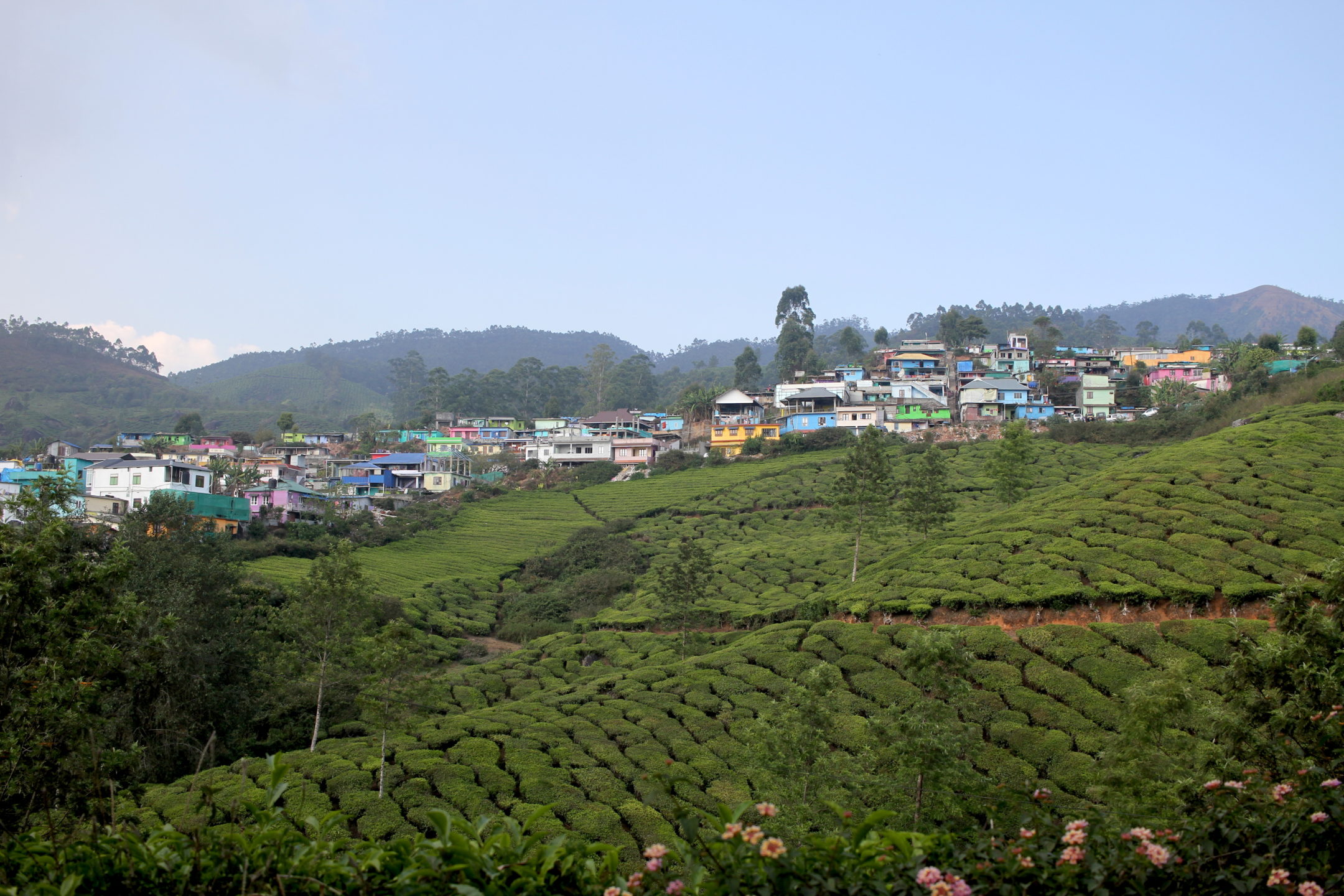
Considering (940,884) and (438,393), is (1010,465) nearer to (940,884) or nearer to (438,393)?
(940,884)

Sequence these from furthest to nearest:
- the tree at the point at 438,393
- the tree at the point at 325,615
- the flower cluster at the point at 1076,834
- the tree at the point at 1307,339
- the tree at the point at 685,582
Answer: the tree at the point at 438,393, the tree at the point at 1307,339, the tree at the point at 685,582, the tree at the point at 325,615, the flower cluster at the point at 1076,834

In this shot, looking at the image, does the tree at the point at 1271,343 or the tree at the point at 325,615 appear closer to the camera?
the tree at the point at 325,615

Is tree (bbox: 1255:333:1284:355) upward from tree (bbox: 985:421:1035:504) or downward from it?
upward

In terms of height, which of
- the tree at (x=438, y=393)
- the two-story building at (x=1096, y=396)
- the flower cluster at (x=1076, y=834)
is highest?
the tree at (x=438, y=393)

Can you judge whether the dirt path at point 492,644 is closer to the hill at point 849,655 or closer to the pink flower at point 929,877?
the hill at point 849,655

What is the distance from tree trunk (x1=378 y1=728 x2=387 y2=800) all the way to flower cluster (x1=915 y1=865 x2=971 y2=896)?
45.9 ft

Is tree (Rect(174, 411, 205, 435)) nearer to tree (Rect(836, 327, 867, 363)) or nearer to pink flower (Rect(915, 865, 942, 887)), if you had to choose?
tree (Rect(836, 327, 867, 363))

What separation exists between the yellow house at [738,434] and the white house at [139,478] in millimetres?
40565

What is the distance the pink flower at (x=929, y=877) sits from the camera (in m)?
3.64

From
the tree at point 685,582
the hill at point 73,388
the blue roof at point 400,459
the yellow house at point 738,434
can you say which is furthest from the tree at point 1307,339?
the hill at point 73,388

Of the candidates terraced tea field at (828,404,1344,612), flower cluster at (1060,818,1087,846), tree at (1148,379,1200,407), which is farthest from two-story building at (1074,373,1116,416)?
flower cluster at (1060,818,1087,846)

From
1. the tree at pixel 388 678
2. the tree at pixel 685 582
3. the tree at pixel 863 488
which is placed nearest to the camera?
the tree at pixel 388 678

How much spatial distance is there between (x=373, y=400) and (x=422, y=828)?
149 meters

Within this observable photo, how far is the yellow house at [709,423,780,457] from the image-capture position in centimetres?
7125
